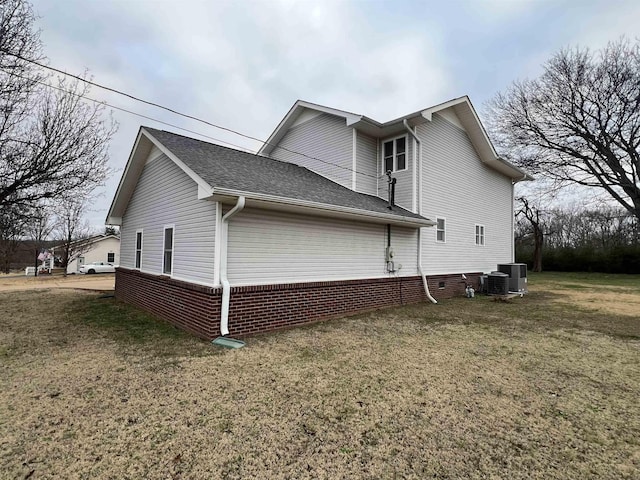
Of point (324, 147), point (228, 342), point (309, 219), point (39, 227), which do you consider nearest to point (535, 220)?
point (324, 147)

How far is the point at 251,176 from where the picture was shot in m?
7.27

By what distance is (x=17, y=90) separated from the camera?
7.75m

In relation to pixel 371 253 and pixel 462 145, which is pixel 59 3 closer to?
pixel 371 253

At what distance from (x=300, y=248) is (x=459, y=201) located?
7472mm

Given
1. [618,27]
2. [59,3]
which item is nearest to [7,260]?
[59,3]

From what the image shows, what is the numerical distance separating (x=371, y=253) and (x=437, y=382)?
192 inches

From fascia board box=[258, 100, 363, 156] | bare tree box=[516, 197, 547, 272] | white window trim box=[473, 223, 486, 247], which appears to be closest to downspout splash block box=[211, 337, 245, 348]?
fascia board box=[258, 100, 363, 156]

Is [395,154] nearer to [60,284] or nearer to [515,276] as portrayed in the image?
[515,276]

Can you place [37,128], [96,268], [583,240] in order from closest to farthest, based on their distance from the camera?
[37,128] → [583,240] → [96,268]

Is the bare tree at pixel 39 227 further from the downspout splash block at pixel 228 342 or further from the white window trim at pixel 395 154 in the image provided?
the white window trim at pixel 395 154

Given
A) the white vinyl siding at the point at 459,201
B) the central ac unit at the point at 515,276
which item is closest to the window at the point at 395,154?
the white vinyl siding at the point at 459,201

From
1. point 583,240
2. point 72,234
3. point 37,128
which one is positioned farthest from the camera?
point 583,240

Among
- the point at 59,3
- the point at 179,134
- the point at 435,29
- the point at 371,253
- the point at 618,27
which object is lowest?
the point at 371,253

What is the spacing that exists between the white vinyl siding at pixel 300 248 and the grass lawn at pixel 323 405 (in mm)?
1297
